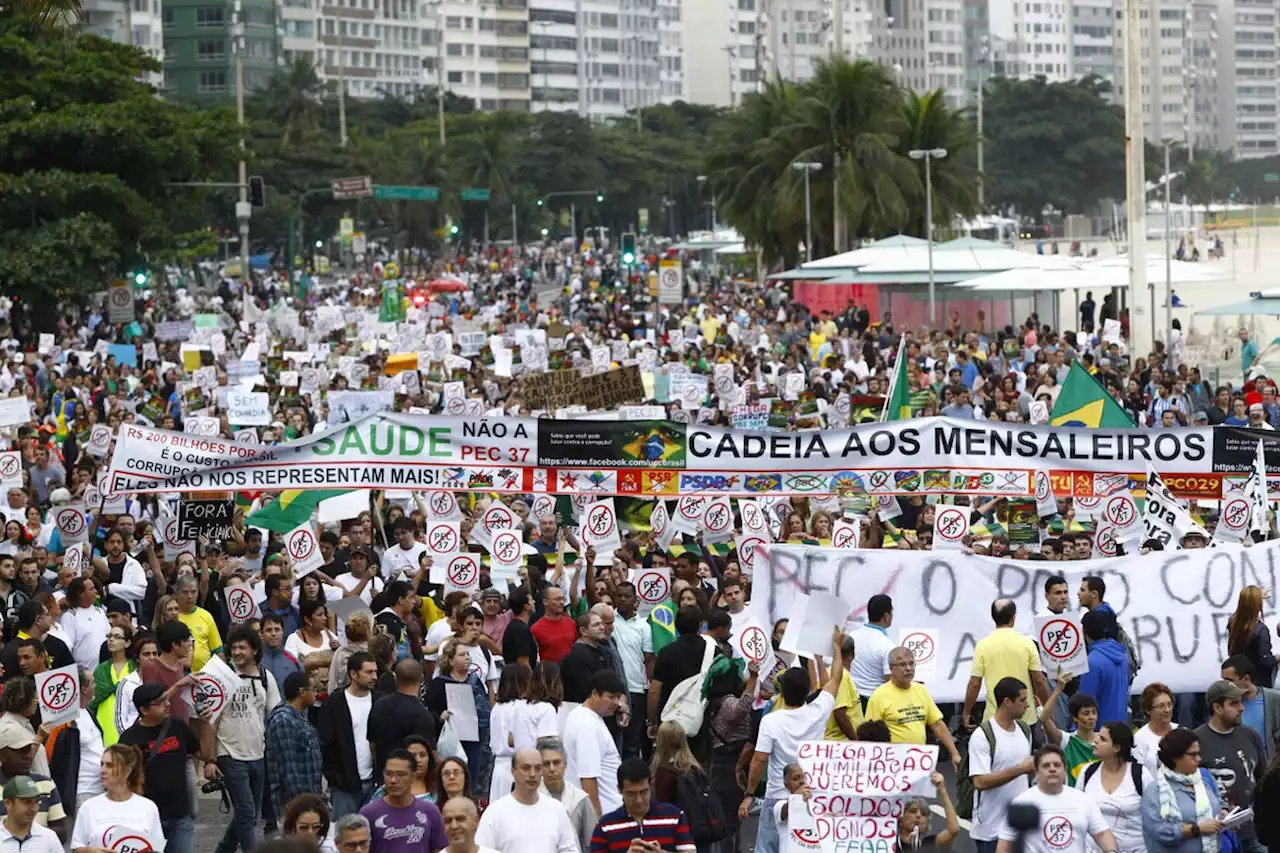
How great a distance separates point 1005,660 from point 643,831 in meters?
2.99

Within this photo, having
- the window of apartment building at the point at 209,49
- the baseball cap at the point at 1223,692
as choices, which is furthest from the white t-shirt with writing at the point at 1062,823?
the window of apartment building at the point at 209,49

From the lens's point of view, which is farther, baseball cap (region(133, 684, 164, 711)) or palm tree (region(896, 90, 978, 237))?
palm tree (region(896, 90, 978, 237))

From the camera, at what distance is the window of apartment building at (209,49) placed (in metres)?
145

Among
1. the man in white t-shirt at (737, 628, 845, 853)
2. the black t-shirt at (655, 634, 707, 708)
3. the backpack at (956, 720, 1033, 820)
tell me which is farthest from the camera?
the black t-shirt at (655, 634, 707, 708)

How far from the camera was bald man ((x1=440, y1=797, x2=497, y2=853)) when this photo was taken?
27.6 ft

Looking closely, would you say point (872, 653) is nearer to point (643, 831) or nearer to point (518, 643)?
Answer: point (518, 643)

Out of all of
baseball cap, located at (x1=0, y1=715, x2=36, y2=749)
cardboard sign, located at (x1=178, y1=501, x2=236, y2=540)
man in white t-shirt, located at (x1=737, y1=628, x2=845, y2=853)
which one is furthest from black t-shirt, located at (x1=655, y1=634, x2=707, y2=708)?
cardboard sign, located at (x1=178, y1=501, x2=236, y2=540)

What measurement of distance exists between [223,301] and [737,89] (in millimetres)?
132007

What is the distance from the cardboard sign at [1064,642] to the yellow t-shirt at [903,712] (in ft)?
3.65

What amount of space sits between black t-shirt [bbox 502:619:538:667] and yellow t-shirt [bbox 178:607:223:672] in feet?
5.61

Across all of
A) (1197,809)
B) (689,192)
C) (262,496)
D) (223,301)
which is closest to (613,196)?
(689,192)

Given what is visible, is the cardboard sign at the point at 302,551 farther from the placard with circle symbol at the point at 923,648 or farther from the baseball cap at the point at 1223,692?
the baseball cap at the point at 1223,692

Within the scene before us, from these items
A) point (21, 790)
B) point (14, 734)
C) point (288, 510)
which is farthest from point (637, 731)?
point (288, 510)

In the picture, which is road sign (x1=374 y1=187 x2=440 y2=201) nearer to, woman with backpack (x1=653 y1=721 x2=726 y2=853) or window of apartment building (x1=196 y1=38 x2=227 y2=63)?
window of apartment building (x1=196 y1=38 x2=227 y2=63)
